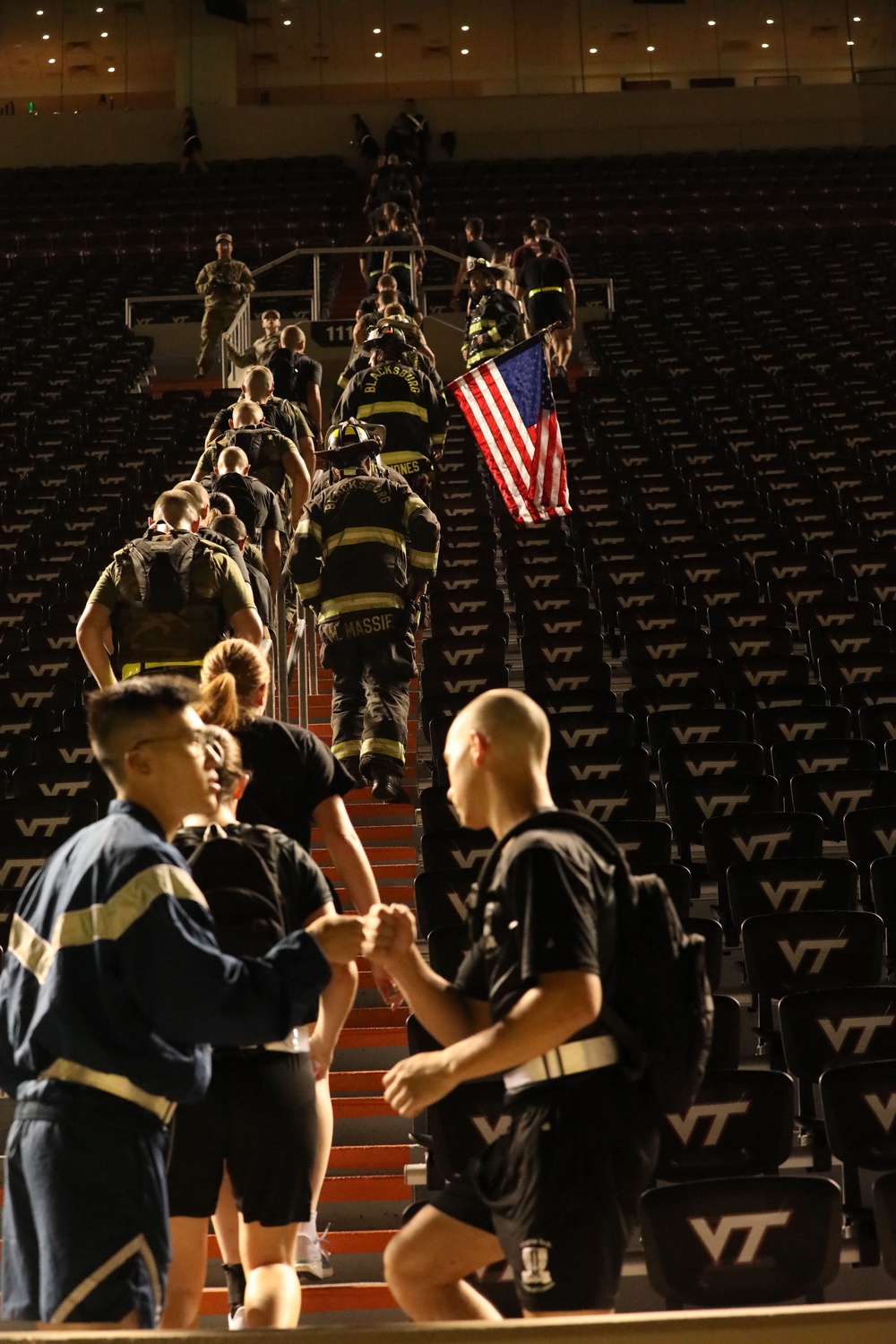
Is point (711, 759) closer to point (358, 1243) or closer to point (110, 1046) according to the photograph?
point (358, 1243)

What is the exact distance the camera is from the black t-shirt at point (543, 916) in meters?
2.84

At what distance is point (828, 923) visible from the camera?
560 centimetres

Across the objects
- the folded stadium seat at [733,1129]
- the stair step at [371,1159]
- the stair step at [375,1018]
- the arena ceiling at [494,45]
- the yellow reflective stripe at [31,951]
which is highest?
the arena ceiling at [494,45]

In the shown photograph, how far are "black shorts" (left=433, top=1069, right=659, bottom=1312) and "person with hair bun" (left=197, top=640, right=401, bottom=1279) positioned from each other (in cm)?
136

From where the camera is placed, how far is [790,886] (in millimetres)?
6137

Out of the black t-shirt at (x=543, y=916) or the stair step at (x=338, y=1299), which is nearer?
the black t-shirt at (x=543, y=916)

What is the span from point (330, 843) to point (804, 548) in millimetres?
8756

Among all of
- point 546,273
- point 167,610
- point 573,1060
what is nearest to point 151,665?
point 167,610

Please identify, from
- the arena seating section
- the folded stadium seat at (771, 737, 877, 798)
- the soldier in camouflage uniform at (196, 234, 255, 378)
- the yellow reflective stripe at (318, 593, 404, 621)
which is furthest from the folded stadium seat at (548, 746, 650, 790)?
the soldier in camouflage uniform at (196, 234, 255, 378)

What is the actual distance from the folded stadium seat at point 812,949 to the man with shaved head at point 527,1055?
2.58m

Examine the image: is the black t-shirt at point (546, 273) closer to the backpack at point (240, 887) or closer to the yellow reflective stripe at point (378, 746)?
the yellow reflective stripe at point (378, 746)

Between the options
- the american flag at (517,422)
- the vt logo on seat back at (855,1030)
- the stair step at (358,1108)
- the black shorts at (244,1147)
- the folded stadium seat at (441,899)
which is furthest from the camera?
the american flag at (517,422)

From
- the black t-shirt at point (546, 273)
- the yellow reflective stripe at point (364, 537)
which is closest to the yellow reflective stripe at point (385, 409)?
the yellow reflective stripe at point (364, 537)

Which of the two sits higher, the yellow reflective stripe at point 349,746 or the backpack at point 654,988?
the backpack at point 654,988
